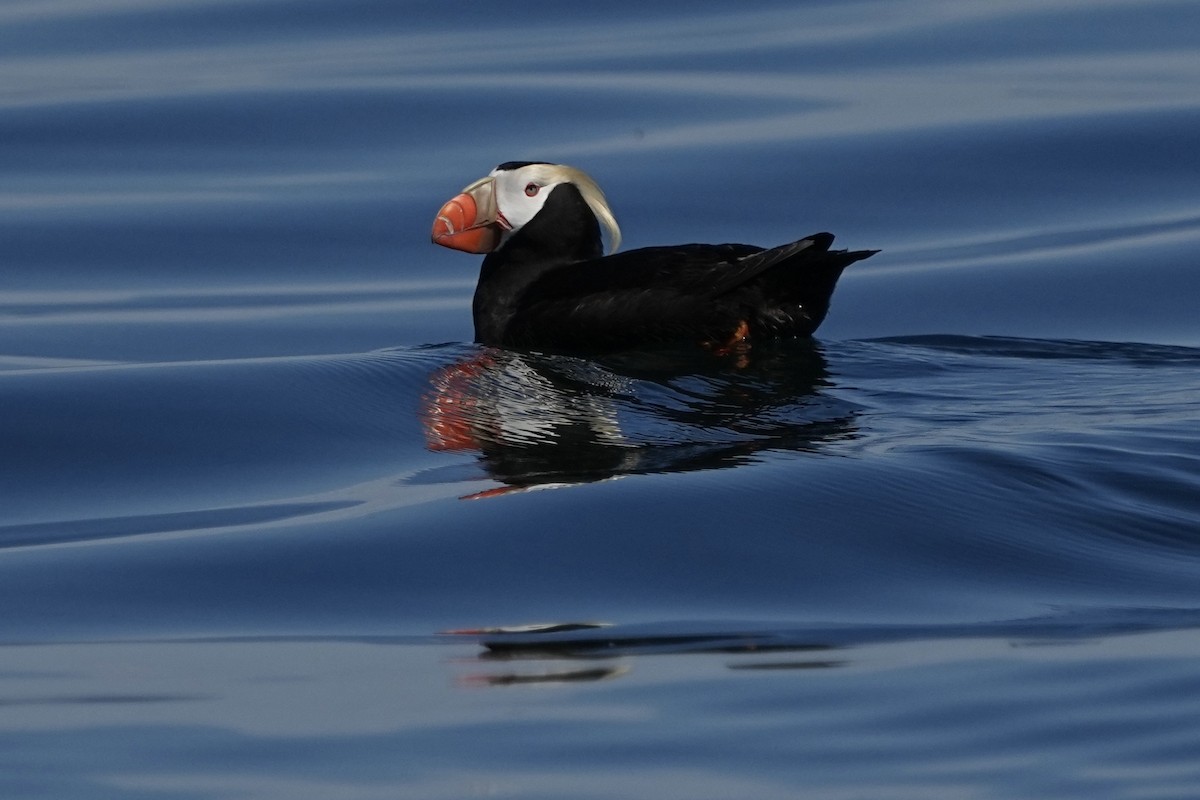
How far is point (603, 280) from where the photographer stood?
6.91 m

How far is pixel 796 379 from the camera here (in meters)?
6.56

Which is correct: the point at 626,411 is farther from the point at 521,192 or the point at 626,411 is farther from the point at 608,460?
the point at 521,192

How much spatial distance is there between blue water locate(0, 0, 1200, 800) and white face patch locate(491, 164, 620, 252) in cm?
57

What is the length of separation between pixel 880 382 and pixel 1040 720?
3129 mm

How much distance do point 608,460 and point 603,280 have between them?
5.16 feet

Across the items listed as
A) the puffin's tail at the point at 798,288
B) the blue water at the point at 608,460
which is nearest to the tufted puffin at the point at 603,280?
the puffin's tail at the point at 798,288

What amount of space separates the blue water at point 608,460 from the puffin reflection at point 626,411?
25 mm

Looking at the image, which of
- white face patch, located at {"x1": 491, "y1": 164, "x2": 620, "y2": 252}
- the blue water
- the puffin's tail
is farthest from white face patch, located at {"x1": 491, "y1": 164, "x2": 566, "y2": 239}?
the puffin's tail

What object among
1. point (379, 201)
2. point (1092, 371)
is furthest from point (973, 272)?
point (379, 201)

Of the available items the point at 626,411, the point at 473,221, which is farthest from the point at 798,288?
the point at 473,221

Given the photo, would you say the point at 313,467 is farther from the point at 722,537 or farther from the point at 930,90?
the point at 930,90

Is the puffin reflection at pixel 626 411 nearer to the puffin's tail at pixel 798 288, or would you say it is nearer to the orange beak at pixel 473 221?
the puffin's tail at pixel 798 288

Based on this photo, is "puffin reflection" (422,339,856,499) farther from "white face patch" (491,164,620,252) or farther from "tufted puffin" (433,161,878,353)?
"white face patch" (491,164,620,252)

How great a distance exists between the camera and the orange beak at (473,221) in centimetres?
756
